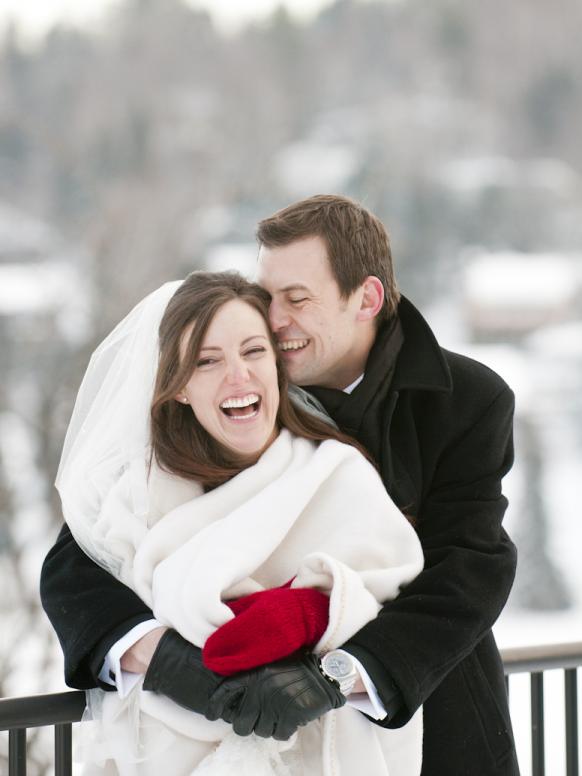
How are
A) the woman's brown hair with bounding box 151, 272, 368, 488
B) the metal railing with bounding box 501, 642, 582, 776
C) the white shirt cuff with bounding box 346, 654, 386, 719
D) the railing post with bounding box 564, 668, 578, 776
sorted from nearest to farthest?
1. the white shirt cuff with bounding box 346, 654, 386, 719
2. the woman's brown hair with bounding box 151, 272, 368, 488
3. the metal railing with bounding box 501, 642, 582, 776
4. the railing post with bounding box 564, 668, 578, 776

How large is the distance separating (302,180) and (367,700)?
8.06m

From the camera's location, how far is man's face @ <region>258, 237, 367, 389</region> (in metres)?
1.75

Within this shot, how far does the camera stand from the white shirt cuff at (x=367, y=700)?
1.53 m

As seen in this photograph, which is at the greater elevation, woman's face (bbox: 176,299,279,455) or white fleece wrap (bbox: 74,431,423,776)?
woman's face (bbox: 176,299,279,455)

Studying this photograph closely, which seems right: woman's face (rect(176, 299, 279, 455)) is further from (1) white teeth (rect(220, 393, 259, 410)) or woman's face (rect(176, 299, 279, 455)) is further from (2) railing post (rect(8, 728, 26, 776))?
(2) railing post (rect(8, 728, 26, 776))

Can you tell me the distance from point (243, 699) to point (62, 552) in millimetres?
449


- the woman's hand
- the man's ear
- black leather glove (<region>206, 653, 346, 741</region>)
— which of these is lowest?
black leather glove (<region>206, 653, 346, 741</region>)

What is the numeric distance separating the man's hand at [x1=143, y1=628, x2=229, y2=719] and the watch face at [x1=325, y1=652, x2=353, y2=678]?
15 cm

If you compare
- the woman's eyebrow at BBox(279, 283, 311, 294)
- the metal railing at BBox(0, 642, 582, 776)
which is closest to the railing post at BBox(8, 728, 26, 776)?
the metal railing at BBox(0, 642, 582, 776)

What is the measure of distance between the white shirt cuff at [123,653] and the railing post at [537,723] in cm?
87

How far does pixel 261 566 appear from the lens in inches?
63.2

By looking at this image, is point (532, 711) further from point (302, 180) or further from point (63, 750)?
point (302, 180)

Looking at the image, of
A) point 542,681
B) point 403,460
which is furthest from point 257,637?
point 542,681

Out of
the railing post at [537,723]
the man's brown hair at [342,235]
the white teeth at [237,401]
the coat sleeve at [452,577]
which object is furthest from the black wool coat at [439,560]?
the railing post at [537,723]
